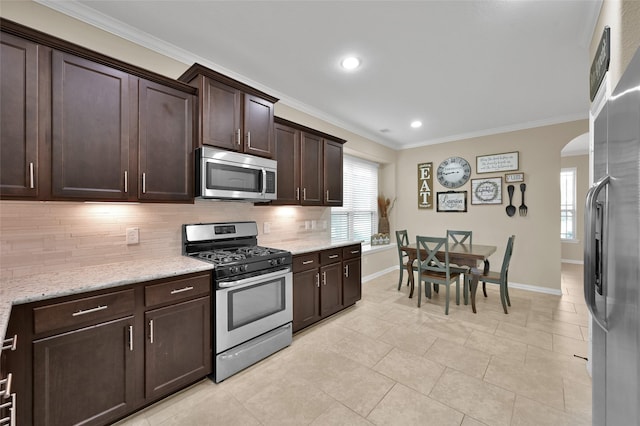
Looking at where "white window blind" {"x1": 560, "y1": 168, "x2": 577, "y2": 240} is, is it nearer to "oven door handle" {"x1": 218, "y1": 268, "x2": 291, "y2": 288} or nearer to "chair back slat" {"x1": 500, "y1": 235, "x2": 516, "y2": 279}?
"chair back slat" {"x1": 500, "y1": 235, "x2": 516, "y2": 279}

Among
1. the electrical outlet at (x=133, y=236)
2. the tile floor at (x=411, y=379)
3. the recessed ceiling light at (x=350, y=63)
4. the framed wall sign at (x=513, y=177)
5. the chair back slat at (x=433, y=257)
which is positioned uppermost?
the recessed ceiling light at (x=350, y=63)

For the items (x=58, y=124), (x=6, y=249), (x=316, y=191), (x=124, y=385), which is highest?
(x=58, y=124)

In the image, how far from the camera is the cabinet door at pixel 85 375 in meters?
1.39

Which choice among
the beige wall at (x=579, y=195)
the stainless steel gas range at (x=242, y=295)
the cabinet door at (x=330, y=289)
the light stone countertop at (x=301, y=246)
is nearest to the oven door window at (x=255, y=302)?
the stainless steel gas range at (x=242, y=295)

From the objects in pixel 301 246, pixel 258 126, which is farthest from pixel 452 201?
pixel 258 126

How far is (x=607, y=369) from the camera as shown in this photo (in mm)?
1038

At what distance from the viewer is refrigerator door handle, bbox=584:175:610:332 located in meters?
1.05

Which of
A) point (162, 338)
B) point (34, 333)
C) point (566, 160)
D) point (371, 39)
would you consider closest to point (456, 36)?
point (371, 39)

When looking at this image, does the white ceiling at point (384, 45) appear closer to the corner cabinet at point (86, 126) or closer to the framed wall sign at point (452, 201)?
the corner cabinet at point (86, 126)

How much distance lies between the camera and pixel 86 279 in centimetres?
163

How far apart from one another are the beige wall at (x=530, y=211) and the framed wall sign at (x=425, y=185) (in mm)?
382

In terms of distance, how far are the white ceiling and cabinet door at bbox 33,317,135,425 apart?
2.21 m

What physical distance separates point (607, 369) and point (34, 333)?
2.60 meters

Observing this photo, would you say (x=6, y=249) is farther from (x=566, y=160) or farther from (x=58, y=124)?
(x=566, y=160)
